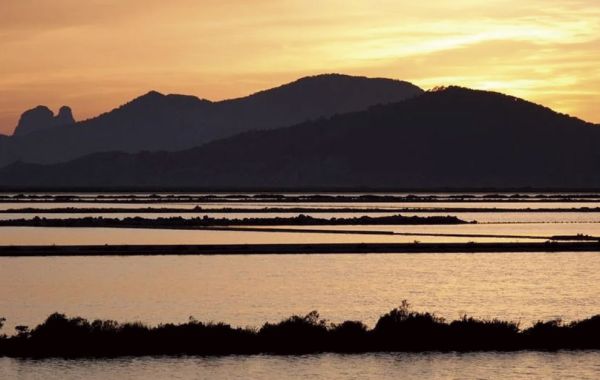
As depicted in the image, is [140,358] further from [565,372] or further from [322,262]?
[322,262]

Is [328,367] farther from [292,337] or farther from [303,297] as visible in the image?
[303,297]

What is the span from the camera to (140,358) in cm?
2584

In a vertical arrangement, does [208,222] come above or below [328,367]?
above

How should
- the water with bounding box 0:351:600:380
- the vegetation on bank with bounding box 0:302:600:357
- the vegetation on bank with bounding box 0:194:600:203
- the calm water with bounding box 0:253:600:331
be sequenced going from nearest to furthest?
the water with bounding box 0:351:600:380
the vegetation on bank with bounding box 0:302:600:357
the calm water with bounding box 0:253:600:331
the vegetation on bank with bounding box 0:194:600:203

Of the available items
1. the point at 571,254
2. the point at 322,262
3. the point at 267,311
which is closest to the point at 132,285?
the point at 267,311

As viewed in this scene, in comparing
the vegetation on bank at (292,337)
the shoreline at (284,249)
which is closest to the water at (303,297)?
the vegetation on bank at (292,337)

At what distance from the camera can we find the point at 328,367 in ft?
82.3

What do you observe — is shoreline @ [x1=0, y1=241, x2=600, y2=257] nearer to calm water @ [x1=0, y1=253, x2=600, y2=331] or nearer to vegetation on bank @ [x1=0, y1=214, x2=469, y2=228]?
calm water @ [x1=0, y1=253, x2=600, y2=331]

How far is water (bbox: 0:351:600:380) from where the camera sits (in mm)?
24219

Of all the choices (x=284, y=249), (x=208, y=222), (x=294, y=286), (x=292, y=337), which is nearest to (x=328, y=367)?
(x=292, y=337)

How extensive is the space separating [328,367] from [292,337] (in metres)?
1.90

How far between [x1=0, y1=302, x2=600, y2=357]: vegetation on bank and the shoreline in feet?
76.1

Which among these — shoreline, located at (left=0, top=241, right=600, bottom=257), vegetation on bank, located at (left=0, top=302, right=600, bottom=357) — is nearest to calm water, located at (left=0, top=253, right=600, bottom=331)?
shoreline, located at (left=0, top=241, right=600, bottom=257)

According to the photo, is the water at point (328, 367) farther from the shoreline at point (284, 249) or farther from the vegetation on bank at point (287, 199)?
the vegetation on bank at point (287, 199)
